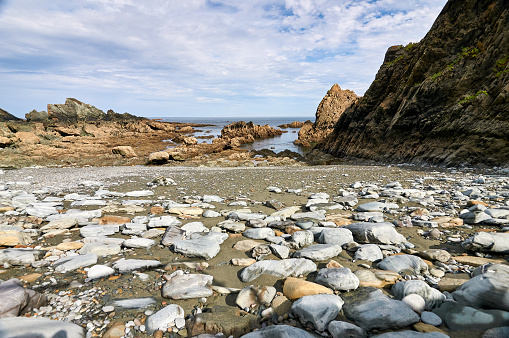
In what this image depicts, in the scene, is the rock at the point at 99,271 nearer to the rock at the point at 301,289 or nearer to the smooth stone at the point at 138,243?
the smooth stone at the point at 138,243

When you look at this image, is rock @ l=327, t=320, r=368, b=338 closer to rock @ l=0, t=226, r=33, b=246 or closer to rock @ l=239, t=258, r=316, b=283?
rock @ l=239, t=258, r=316, b=283

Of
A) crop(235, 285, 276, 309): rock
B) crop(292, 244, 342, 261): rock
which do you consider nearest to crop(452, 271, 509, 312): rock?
crop(292, 244, 342, 261): rock

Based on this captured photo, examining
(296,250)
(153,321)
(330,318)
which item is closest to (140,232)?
(153,321)

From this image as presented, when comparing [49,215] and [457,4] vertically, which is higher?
[457,4]

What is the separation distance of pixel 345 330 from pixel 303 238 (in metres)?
1.97

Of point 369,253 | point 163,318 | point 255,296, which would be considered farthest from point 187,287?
point 369,253

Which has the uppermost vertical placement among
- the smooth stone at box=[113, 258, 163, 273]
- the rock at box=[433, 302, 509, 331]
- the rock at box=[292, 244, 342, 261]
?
the rock at box=[433, 302, 509, 331]

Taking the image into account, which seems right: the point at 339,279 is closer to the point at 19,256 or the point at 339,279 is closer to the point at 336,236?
the point at 336,236

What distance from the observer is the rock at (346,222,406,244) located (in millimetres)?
3621

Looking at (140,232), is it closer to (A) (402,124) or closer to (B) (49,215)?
(B) (49,215)

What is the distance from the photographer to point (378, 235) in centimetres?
364

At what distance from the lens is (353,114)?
26594 millimetres

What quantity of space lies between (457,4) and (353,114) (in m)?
11.6

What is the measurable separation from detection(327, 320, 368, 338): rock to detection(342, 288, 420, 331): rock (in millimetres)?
131
